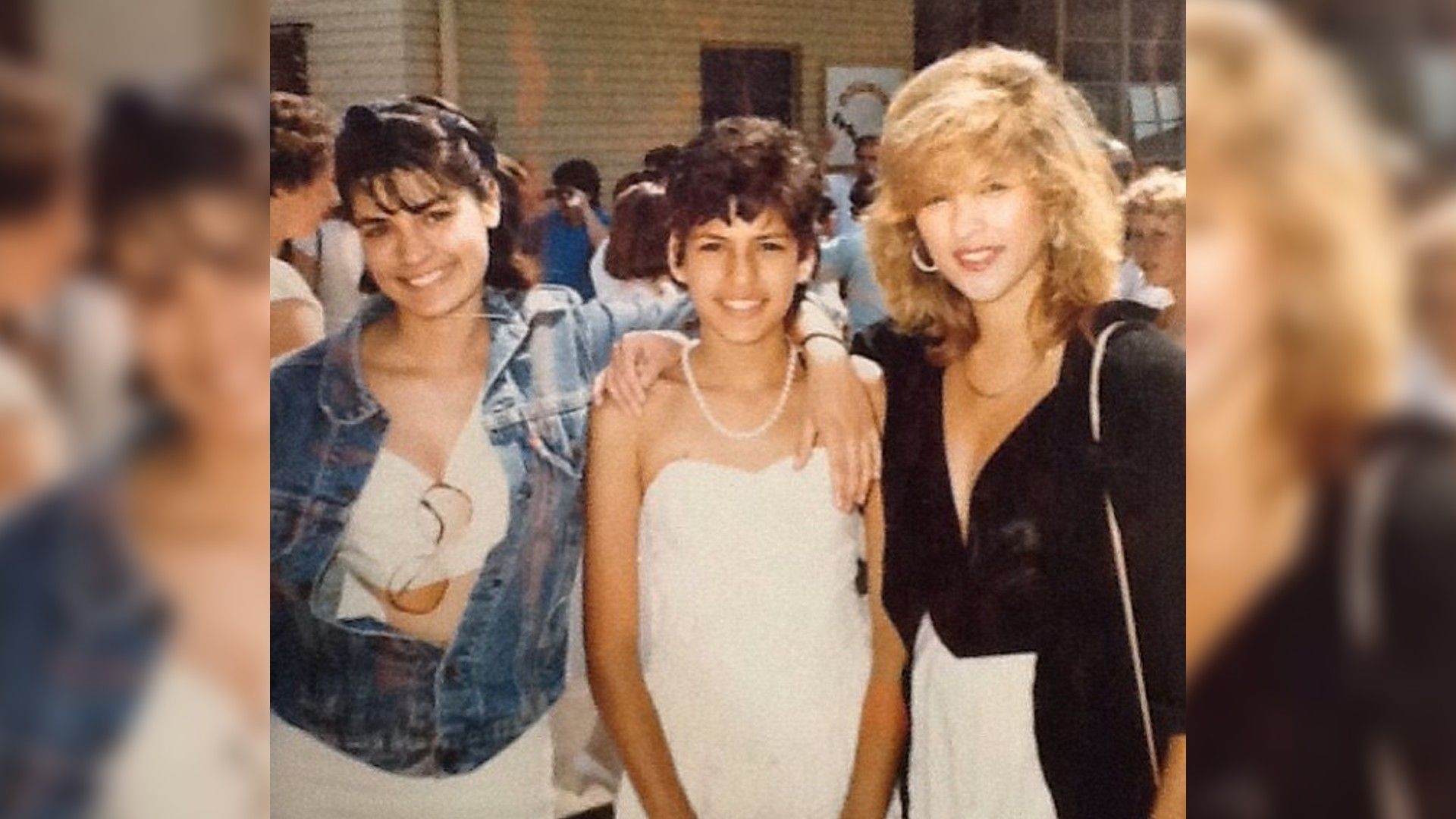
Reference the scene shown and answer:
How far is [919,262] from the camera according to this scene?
10.6ft

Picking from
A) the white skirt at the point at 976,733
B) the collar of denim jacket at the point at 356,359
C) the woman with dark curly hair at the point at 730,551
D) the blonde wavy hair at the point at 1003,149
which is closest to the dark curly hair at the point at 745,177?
the woman with dark curly hair at the point at 730,551

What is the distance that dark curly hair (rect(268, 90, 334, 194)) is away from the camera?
124 inches

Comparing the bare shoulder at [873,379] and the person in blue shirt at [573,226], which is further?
the bare shoulder at [873,379]

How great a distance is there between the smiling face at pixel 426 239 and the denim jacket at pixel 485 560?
6 cm

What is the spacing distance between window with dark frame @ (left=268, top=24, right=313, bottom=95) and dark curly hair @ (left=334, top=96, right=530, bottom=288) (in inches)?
4.3

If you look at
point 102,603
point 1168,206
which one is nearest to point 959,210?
point 1168,206

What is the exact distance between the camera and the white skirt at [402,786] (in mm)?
3297

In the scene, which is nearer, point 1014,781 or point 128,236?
point 128,236

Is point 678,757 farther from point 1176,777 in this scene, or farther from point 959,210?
point 959,210

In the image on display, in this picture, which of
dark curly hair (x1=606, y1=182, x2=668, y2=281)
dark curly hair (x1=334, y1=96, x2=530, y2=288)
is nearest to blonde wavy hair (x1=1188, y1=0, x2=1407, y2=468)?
dark curly hair (x1=606, y1=182, x2=668, y2=281)

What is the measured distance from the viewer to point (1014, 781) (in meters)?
3.31

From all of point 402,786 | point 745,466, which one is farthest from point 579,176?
point 402,786

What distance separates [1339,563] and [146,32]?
2.43 meters

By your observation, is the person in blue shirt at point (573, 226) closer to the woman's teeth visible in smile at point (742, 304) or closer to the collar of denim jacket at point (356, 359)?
the collar of denim jacket at point (356, 359)
